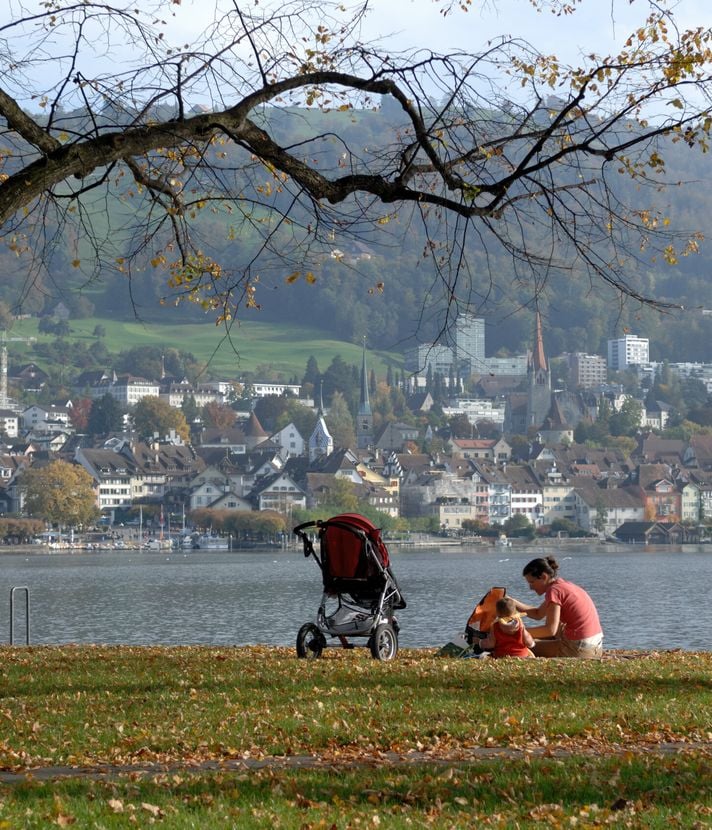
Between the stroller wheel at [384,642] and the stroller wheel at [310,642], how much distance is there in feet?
1.63

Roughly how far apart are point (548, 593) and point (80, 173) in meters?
4.92

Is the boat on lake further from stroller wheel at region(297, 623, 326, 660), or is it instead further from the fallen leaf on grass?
the fallen leaf on grass

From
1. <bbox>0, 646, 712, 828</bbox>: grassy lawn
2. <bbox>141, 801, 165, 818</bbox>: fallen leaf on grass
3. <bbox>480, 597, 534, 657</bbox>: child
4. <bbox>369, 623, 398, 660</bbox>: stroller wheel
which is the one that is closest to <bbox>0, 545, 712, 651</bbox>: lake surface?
<bbox>369, 623, 398, 660</bbox>: stroller wheel

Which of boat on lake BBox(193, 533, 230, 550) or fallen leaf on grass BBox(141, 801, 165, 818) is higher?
fallen leaf on grass BBox(141, 801, 165, 818)

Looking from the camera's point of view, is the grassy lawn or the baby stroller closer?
the grassy lawn

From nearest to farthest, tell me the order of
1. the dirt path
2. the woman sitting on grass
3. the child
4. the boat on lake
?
the dirt path, the woman sitting on grass, the child, the boat on lake

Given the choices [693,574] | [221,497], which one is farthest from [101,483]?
[693,574]

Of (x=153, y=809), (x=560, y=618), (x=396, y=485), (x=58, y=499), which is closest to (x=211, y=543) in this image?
(x=58, y=499)

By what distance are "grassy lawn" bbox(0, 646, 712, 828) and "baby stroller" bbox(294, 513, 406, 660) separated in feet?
1.46

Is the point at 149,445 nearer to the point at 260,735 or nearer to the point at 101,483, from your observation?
the point at 101,483

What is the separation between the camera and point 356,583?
500 inches

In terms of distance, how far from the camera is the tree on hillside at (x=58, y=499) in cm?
14988

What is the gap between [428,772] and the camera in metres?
7.09

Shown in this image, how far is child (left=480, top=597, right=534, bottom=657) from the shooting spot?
40.1 ft
